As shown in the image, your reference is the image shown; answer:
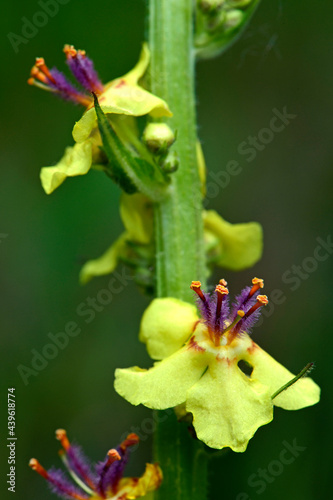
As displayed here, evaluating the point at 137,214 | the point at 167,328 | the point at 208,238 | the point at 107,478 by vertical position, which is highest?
the point at 137,214

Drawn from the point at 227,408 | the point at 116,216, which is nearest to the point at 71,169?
the point at 227,408

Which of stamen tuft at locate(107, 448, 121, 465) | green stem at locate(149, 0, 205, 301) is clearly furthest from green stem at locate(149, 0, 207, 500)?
stamen tuft at locate(107, 448, 121, 465)

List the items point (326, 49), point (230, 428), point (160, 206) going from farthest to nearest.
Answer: point (326, 49) → point (160, 206) → point (230, 428)

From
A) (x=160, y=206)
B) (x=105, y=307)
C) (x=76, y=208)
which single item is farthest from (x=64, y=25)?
(x=160, y=206)

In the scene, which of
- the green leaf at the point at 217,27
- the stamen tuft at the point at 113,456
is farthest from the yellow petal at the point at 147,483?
the green leaf at the point at 217,27

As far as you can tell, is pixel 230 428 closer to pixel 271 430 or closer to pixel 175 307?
pixel 175 307

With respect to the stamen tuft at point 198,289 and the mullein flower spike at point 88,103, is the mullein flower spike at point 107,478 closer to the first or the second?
the stamen tuft at point 198,289

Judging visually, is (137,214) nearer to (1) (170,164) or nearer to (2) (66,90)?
(1) (170,164)
